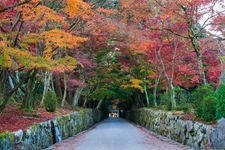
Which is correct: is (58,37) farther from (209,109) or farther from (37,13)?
(209,109)

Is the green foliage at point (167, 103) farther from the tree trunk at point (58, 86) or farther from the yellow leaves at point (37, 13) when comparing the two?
the yellow leaves at point (37, 13)

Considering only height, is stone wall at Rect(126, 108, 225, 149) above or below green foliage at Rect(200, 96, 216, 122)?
below

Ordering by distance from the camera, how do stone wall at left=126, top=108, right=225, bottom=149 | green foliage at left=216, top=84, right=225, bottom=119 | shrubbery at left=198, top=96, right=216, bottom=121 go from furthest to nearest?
shrubbery at left=198, top=96, right=216, bottom=121 < green foliage at left=216, top=84, right=225, bottom=119 < stone wall at left=126, top=108, right=225, bottom=149

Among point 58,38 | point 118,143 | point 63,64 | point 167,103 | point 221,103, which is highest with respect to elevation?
point 58,38

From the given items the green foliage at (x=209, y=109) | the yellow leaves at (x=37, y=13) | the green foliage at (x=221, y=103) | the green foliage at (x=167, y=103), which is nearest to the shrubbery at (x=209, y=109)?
the green foliage at (x=209, y=109)

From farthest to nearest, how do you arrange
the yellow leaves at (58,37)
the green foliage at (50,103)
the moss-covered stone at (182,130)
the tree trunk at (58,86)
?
1. the tree trunk at (58,86)
2. the green foliage at (50,103)
3. the yellow leaves at (58,37)
4. the moss-covered stone at (182,130)

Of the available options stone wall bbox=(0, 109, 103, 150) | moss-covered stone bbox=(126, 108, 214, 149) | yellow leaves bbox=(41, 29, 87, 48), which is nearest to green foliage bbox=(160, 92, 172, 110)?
moss-covered stone bbox=(126, 108, 214, 149)

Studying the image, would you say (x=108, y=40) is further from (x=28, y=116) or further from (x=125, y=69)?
(x=28, y=116)

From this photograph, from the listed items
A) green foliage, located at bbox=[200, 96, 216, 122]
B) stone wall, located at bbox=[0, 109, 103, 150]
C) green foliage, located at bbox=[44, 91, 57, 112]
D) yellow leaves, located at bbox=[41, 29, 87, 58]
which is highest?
yellow leaves, located at bbox=[41, 29, 87, 58]

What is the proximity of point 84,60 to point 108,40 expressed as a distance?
7.26 feet

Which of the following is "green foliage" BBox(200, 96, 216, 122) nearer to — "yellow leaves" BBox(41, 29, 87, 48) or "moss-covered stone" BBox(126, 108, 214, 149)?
"moss-covered stone" BBox(126, 108, 214, 149)

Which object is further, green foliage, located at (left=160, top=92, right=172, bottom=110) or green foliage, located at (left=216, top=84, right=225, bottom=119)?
green foliage, located at (left=160, top=92, right=172, bottom=110)

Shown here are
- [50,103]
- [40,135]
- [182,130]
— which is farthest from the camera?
[50,103]

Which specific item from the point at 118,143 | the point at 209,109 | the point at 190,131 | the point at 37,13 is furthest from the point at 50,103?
the point at 209,109
